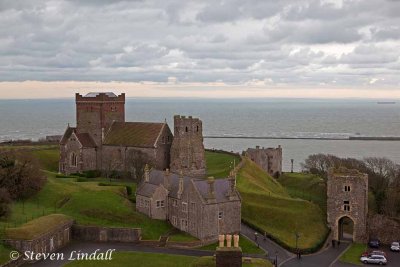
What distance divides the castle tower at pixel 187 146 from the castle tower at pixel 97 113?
1314 centimetres

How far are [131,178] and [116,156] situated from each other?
503 centimetres

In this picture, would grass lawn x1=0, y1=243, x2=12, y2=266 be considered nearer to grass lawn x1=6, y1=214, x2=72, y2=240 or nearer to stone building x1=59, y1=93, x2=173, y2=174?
grass lawn x1=6, y1=214, x2=72, y2=240

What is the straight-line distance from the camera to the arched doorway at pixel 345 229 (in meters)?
57.6

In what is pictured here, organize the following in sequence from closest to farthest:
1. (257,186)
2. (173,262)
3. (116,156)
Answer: (173,262) → (257,186) → (116,156)

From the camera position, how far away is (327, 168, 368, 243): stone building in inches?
2207

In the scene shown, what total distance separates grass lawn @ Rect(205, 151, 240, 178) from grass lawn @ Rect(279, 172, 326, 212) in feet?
32.1

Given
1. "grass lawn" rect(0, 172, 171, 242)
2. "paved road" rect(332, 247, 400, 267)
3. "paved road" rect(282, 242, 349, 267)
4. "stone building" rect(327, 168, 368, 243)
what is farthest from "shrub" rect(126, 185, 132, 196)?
"paved road" rect(332, 247, 400, 267)

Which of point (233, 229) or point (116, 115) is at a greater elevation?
point (116, 115)

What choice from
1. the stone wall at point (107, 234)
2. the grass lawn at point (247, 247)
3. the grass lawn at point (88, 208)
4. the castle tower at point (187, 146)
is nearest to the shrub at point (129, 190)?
the grass lawn at point (88, 208)

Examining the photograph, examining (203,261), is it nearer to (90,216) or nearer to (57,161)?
(90,216)

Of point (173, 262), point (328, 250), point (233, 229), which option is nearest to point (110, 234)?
point (173, 262)

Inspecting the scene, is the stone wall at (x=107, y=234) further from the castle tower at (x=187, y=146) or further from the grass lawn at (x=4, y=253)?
the castle tower at (x=187, y=146)

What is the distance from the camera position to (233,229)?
52.4 metres

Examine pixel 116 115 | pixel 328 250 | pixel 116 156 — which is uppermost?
pixel 116 115
